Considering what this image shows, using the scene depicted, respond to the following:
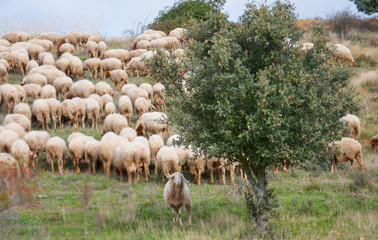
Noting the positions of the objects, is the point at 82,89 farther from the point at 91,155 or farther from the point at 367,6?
the point at 367,6

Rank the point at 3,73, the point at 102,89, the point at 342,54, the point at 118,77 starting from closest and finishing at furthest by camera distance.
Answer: the point at 3,73, the point at 102,89, the point at 118,77, the point at 342,54

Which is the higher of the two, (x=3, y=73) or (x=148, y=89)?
(x=3, y=73)

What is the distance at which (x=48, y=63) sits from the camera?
2798 centimetres

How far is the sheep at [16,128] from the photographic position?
515 centimetres

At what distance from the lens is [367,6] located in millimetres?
40656

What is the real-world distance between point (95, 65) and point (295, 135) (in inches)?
836

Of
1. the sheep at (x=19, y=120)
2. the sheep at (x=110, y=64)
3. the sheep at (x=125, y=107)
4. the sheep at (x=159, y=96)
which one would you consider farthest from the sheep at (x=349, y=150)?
the sheep at (x=110, y=64)

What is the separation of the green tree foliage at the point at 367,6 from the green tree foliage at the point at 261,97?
32.7 meters

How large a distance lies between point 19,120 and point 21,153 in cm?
54

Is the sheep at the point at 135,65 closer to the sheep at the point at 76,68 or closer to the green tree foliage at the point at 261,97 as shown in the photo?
the sheep at the point at 76,68

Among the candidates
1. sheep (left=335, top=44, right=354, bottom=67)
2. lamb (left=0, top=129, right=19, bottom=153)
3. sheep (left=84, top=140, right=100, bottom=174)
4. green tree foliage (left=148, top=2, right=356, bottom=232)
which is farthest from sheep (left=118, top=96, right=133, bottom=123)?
sheep (left=335, top=44, right=354, bottom=67)

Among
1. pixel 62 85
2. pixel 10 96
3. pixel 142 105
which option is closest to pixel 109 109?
pixel 142 105

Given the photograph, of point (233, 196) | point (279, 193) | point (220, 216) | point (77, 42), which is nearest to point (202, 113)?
point (220, 216)

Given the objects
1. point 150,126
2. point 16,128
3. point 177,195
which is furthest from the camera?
point 150,126
